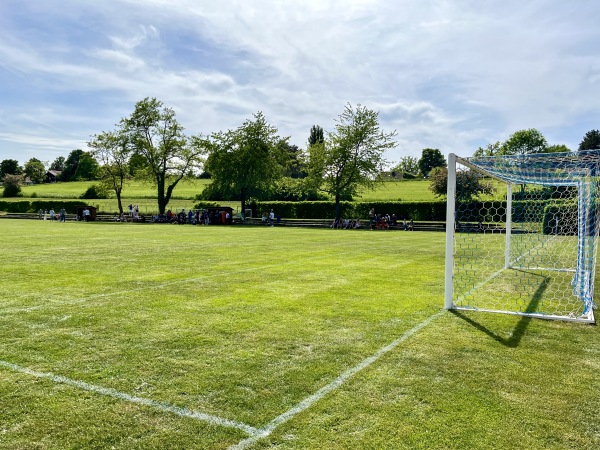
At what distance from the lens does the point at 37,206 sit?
62.1m

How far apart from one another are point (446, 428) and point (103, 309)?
557cm

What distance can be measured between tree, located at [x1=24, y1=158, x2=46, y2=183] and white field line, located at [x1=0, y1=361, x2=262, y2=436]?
463 ft

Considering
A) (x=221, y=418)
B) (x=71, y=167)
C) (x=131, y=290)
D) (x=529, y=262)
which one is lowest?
(x=221, y=418)

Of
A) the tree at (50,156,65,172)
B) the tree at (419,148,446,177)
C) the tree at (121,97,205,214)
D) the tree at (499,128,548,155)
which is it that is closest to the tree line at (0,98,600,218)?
the tree at (121,97,205,214)

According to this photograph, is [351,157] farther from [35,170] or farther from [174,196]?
[35,170]

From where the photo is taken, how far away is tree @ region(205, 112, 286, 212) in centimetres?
4334

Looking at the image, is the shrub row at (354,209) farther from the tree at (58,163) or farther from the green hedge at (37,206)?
the tree at (58,163)

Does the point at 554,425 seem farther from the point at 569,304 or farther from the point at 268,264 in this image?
the point at 268,264

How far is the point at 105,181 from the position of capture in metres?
53.2

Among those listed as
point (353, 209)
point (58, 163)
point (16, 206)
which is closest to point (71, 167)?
point (58, 163)

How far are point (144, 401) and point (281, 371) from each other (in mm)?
1370

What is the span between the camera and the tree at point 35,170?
407 feet

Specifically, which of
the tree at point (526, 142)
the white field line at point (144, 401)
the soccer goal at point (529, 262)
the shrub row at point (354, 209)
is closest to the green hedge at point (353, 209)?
the shrub row at point (354, 209)

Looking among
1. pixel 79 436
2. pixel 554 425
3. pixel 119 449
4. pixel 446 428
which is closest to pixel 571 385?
pixel 554 425
